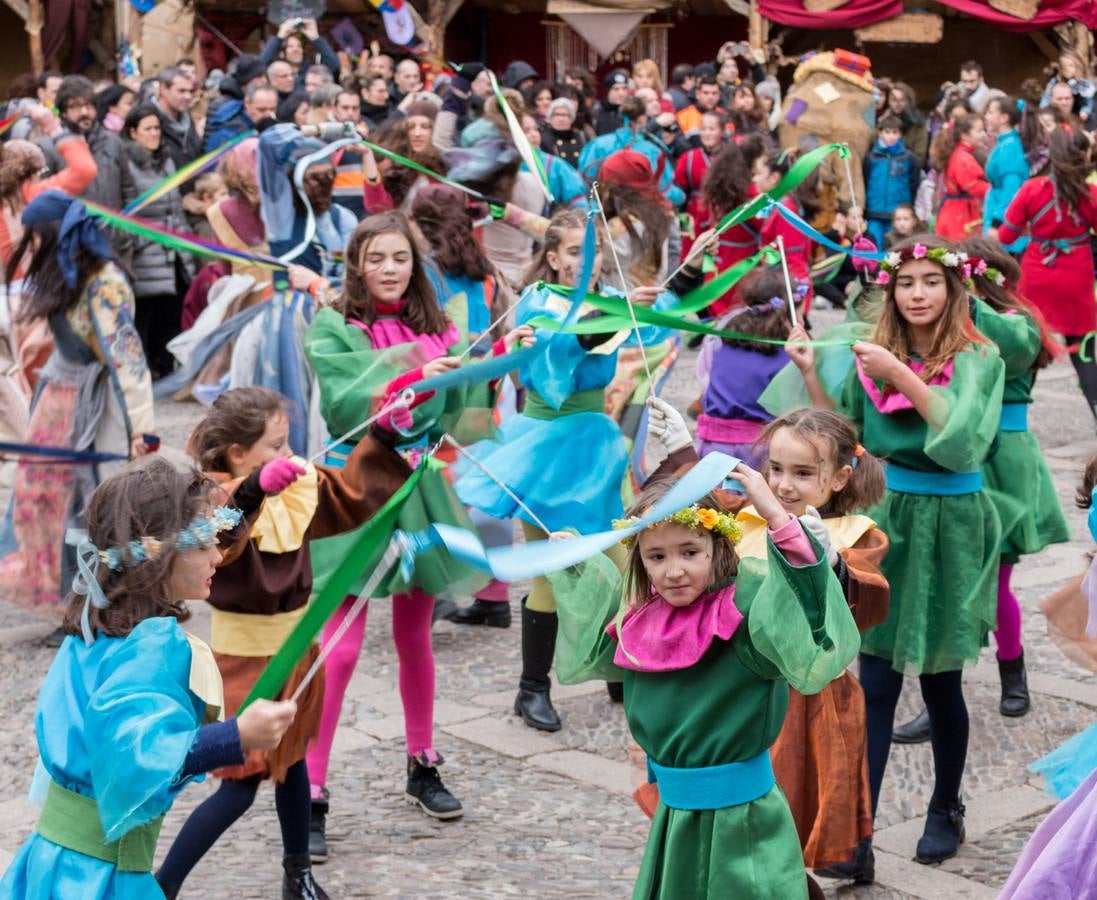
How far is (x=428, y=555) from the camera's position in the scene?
186 inches

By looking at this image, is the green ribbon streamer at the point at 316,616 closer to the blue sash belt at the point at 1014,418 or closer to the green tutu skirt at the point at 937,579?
the green tutu skirt at the point at 937,579

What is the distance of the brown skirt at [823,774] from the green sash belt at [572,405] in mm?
1782

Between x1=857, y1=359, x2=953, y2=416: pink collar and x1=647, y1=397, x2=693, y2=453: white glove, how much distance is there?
2.77 feet

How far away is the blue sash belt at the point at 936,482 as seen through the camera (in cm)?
448

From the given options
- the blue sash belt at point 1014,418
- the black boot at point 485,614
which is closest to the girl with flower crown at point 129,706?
the blue sash belt at point 1014,418

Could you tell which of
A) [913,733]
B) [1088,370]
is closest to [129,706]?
[913,733]

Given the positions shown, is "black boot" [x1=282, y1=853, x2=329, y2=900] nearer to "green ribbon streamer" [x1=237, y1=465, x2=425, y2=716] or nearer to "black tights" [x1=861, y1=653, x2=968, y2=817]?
"green ribbon streamer" [x1=237, y1=465, x2=425, y2=716]

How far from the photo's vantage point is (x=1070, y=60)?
640 inches

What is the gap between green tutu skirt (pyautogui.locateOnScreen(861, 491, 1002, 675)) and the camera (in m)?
4.37

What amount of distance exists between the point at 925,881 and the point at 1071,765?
40.1 inches

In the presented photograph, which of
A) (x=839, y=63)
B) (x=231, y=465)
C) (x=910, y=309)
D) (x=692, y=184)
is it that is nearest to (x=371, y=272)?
(x=231, y=465)

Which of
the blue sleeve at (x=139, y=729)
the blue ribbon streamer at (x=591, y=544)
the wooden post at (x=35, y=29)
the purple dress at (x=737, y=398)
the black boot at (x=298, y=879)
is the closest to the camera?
the blue sleeve at (x=139, y=729)

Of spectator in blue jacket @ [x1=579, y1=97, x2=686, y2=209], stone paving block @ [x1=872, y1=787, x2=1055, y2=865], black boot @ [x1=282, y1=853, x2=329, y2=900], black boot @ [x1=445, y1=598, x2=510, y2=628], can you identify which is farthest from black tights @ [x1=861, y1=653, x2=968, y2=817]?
spectator in blue jacket @ [x1=579, y1=97, x2=686, y2=209]

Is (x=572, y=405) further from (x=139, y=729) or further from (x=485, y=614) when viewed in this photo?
(x=139, y=729)
